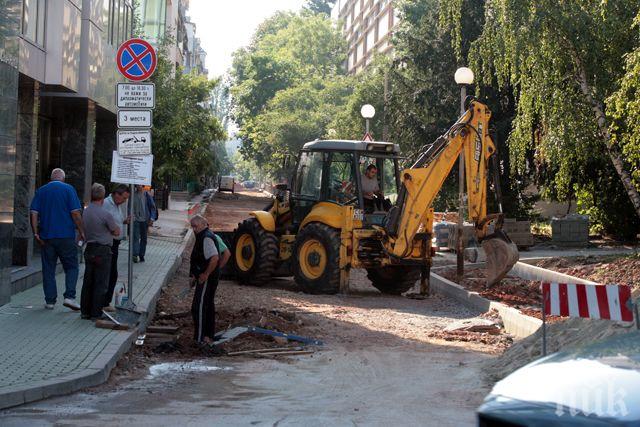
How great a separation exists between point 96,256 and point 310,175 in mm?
6983

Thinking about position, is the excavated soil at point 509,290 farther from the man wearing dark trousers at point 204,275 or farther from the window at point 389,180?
the man wearing dark trousers at point 204,275

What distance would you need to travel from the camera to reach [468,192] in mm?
17703

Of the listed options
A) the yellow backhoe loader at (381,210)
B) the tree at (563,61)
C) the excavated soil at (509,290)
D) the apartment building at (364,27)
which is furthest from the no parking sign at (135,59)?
the apartment building at (364,27)

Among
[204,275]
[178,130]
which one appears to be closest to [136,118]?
Answer: [204,275]

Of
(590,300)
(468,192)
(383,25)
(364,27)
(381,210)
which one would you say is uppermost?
(364,27)

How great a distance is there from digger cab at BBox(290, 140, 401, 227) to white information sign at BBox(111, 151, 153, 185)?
5704 mm

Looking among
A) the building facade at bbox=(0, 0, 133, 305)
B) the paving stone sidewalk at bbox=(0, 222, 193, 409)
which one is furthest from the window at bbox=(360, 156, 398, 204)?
the building facade at bbox=(0, 0, 133, 305)

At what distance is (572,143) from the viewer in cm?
2161

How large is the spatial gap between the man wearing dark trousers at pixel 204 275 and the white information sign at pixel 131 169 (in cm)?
166

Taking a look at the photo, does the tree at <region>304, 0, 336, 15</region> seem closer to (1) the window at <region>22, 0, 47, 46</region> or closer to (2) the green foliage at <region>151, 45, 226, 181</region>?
(2) the green foliage at <region>151, 45, 226, 181</region>

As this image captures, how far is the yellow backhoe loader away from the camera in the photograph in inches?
691

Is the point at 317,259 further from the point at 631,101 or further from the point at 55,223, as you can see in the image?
the point at 631,101

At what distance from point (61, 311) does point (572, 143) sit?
12.8 m

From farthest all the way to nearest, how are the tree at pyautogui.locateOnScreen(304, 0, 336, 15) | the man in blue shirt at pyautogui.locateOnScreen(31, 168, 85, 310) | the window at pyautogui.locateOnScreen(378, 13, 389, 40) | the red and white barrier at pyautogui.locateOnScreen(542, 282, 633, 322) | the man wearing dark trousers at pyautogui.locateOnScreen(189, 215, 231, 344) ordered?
the tree at pyautogui.locateOnScreen(304, 0, 336, 15) < the window at pyautogui.locateOnScreen(378, 13, 389, 40) < the man in blue shirt at pyautogui.locateOnScreen(31, 168, 85, 310) < the man wearing dark trousers at pyautogui.locateOnScreen(189, 215, 231, 344) < the red and white barrier at pyautogui.locateOnScreen(542, 282, 633, 322)
